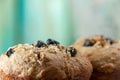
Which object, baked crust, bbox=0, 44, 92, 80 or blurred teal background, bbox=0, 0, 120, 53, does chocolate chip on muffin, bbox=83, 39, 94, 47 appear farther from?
blurred teal background, bbox=0, 0, 120, 53

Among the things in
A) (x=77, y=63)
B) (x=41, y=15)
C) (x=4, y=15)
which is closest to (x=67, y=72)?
(x=77, y=63)

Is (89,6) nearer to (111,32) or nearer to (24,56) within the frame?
(111,32)

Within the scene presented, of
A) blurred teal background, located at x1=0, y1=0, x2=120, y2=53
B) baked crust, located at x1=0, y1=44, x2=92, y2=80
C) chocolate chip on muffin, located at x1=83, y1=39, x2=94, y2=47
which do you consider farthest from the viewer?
blurred teal background, located at x1=0, y1=0, x2=120, y2=53

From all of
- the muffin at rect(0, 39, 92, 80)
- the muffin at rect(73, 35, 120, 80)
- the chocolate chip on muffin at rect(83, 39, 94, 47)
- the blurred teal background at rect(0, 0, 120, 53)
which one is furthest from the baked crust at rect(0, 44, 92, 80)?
the blurred teal background at rect(0, 0, 120, 53)

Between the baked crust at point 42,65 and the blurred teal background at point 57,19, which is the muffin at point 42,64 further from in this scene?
the blurred teal background at point 57,19

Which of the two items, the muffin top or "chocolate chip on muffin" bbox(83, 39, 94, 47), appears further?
"chocolate chip on muffin" bbox(83, 39, 94, 47)
